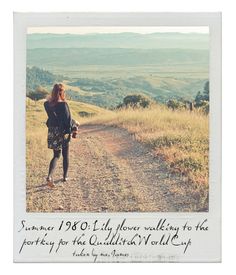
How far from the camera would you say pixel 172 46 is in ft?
21.9

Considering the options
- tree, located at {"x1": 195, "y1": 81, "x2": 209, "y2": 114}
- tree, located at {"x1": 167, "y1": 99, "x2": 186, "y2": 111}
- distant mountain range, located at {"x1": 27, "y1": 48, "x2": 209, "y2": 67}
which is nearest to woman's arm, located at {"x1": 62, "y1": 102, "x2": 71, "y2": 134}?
distant mountain range, located at {"x1": 27, "y1": 48, "x2": 209, "y2": 67}

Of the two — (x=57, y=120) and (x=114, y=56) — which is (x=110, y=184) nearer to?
(x=57, y=120)

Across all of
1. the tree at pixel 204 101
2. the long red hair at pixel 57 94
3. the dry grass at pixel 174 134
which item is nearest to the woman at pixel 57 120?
the long red hair at pixel 57 94

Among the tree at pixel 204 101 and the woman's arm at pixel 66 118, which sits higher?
the tree at pixel 204 101

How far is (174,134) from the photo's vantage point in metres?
6.66

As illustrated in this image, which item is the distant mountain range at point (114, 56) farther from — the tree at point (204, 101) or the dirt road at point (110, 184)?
the dirt road at point (110, 184)

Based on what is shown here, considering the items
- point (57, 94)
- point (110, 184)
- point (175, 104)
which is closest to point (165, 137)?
point (175, 104)

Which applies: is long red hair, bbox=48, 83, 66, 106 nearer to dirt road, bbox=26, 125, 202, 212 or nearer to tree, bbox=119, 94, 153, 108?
dirt road, bbox=26, 125, 202, 212

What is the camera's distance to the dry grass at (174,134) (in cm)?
662

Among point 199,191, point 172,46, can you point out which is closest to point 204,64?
point 172,46

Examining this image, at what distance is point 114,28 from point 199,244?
3.94 feet

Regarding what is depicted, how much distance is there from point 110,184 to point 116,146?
0.21 metres

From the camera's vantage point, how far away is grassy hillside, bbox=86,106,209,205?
662 cm

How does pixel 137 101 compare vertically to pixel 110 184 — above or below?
above
